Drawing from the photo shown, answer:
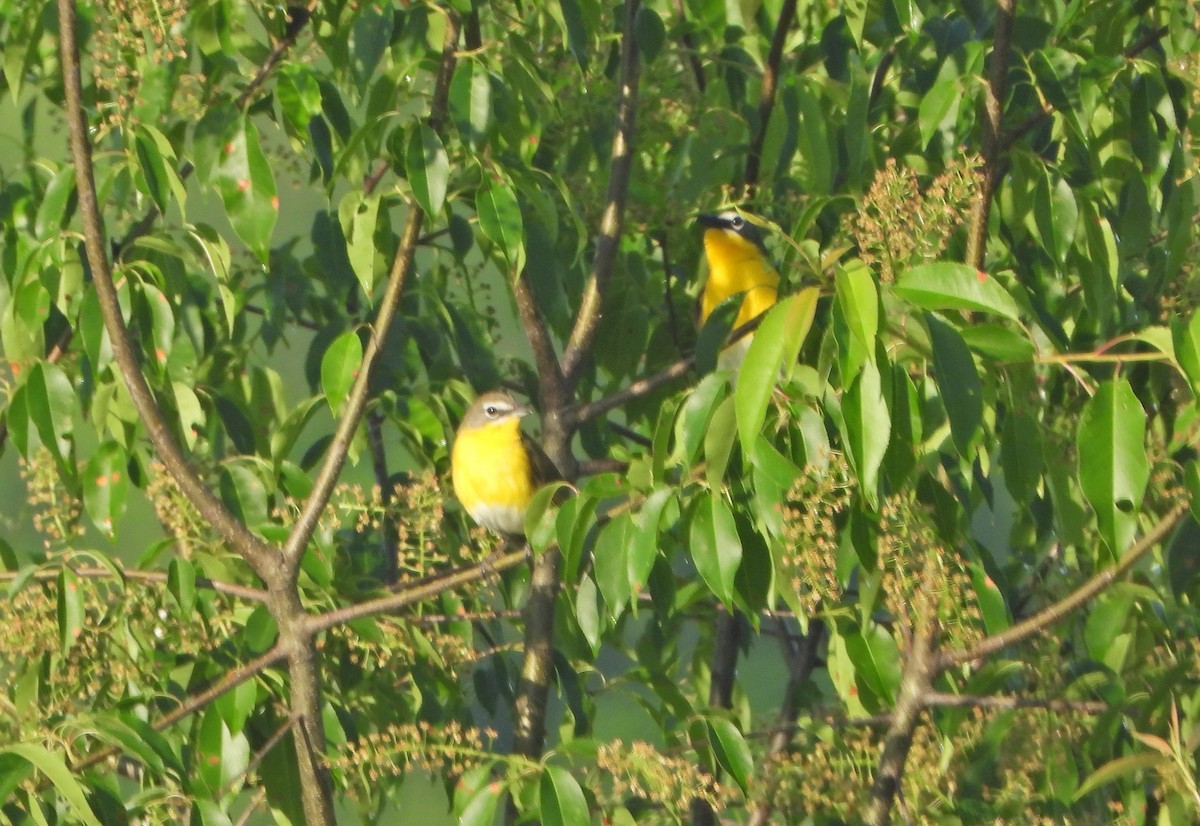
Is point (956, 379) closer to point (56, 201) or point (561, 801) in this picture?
point (561, 801)

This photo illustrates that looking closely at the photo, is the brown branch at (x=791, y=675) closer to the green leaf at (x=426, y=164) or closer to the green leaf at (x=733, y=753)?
the green leaf at (x=733, y=753)

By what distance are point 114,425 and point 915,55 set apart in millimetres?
2176

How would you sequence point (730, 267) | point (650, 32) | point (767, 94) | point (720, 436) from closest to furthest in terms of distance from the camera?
point (720, 436) → point (650, 32) → point (767, 94) → point (730, 267)

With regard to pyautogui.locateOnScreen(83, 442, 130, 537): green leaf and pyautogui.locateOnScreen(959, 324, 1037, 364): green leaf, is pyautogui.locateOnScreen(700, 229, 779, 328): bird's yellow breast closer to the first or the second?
pyautogui.locateOnScreen(83, 442, 130, 537): green leaf

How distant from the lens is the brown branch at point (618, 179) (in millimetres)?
3834

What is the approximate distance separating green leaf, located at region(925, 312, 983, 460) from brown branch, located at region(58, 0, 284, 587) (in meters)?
1.62

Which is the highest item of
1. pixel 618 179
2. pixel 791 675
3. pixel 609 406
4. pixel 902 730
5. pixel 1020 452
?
pixel 618 179

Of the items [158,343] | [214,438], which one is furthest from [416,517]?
[214,438]

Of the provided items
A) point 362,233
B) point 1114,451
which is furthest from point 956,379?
point 362,233

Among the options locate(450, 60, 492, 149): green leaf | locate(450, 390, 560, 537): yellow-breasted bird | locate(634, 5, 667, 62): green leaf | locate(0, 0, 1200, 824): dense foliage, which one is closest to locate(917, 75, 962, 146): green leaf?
locate(0, 0, 1200, 824): dense foliage

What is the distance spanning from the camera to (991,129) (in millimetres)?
3201

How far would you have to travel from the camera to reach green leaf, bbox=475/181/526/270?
304 centimetres

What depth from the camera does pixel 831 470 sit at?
8.23 ft

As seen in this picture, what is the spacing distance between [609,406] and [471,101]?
3.43 ft
